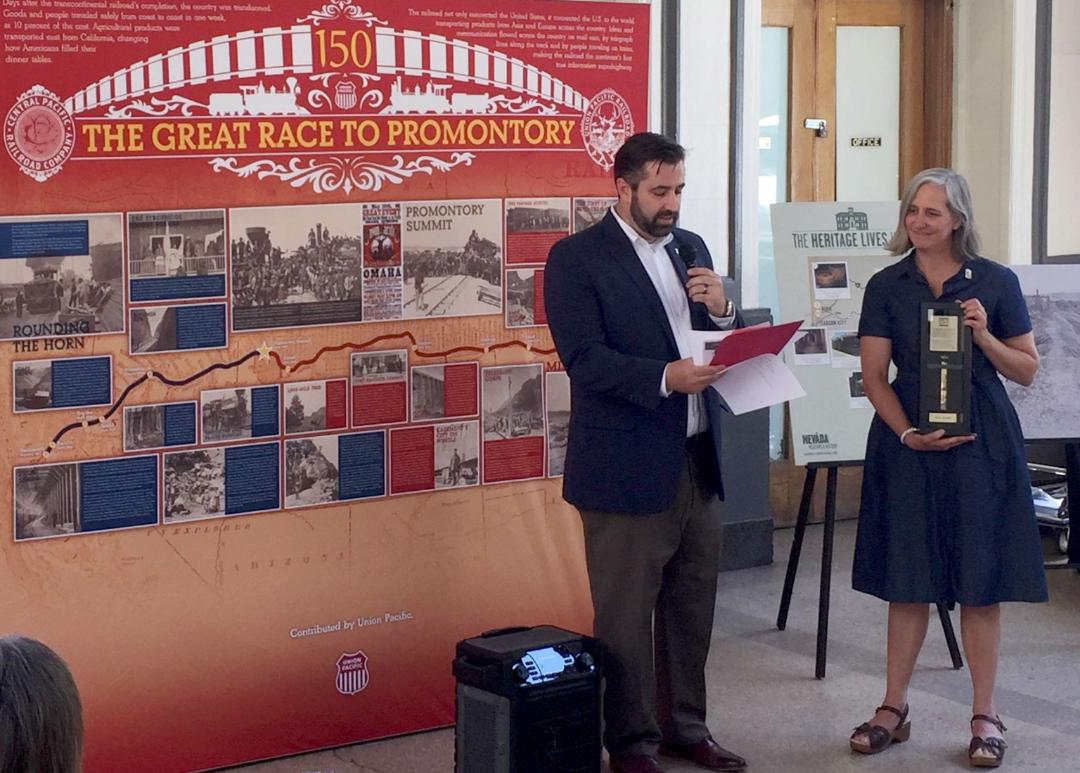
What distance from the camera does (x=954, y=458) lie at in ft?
12.7

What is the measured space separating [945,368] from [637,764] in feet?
4.24

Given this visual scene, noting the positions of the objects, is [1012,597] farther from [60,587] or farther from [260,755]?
[60,587]

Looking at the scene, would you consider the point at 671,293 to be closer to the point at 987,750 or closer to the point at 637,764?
the point at 637,764

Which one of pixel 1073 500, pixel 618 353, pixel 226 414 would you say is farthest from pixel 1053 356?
pixel 226 414

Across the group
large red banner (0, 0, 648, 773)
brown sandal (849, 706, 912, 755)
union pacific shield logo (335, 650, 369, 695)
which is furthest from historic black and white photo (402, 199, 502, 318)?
brown sandal (849, 706, 912, 755)

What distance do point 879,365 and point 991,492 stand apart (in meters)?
0.44

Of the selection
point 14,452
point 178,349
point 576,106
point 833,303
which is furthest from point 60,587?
point 833,303

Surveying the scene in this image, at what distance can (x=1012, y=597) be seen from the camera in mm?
3865

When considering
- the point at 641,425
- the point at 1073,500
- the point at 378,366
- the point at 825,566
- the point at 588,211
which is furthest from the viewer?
the point at 1073,500

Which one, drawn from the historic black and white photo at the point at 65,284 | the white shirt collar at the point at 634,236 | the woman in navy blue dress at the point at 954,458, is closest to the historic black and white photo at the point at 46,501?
the historic black and white photo at the point at 65,284

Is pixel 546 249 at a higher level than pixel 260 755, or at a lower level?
higher

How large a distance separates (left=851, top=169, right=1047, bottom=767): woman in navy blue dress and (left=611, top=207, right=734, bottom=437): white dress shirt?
0.53 metres

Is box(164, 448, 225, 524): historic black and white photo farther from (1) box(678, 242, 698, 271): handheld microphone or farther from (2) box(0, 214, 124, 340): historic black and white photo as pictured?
(1) box(678, 242, 698, 271): handheld microphone

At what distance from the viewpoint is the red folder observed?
3.39 meters
